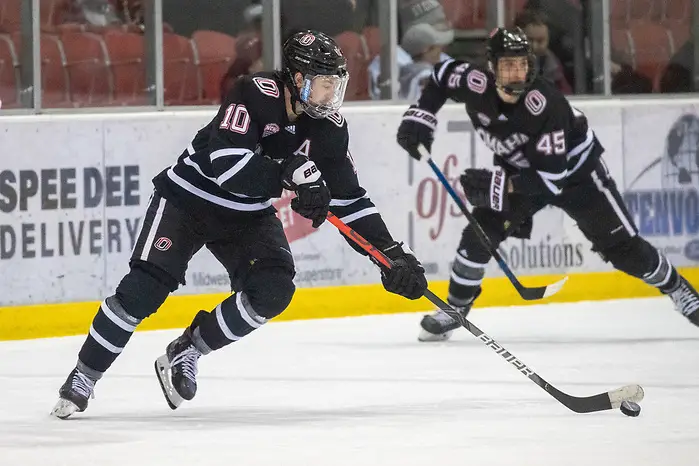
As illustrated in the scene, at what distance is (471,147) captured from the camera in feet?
23.0

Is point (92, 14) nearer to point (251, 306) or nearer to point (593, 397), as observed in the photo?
point (251, 306)

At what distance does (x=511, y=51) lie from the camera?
5418 millimetres

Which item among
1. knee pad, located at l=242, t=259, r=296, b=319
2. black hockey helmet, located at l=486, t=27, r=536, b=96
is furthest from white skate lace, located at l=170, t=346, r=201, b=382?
black hockey helmet, located at l=486, t=27, r=536, b=96

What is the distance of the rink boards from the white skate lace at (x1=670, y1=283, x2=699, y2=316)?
47.9 inches

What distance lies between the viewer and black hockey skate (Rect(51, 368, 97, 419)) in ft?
13.5

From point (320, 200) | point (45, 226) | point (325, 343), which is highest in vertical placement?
point (320, 200)

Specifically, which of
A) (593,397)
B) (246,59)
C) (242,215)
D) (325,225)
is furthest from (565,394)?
(246,59)

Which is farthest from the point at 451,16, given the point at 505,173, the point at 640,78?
the point at 505,173

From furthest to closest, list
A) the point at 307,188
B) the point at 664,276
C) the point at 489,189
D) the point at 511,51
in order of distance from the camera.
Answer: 1. the point at 664,276
2. the point at 489,189
3. the point at 511,51
4. the point at 307,188

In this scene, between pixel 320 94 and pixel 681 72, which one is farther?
pixel 681 72

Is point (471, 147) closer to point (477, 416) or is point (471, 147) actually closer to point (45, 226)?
point (45, 226)

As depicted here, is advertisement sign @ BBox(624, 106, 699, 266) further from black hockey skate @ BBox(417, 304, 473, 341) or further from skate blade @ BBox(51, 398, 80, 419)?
skate blade @ BBox(51, 398, 80, 419)

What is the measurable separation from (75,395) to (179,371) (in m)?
0.29

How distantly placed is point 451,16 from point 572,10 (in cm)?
70
